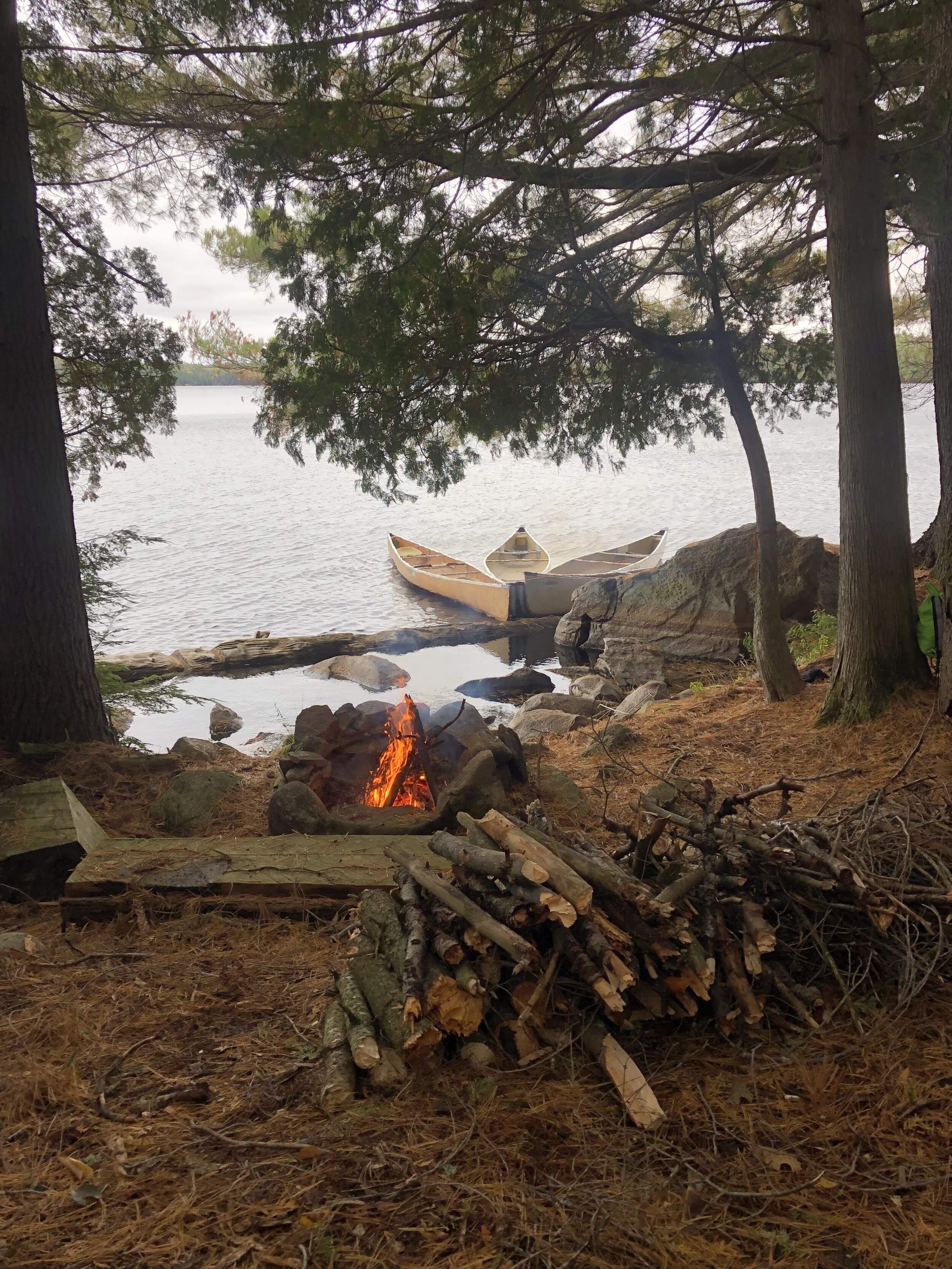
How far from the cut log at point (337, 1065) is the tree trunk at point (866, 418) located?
4.83 m

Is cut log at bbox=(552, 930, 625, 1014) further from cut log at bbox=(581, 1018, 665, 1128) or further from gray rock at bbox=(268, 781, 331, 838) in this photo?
gray rock at bbox=(268, 781, 331, 838)

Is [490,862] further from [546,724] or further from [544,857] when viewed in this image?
[546,724]

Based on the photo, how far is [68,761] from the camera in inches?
240

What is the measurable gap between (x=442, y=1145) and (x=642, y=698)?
8355mm

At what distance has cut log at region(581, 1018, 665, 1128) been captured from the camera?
103 inches

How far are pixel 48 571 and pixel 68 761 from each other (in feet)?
4.37

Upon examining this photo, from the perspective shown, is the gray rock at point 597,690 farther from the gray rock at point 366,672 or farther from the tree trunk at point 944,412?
the tree trunk at point 944,412

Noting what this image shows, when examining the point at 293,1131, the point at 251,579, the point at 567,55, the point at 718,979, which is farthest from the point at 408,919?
the point at 251,579

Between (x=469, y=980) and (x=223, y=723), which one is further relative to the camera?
(x=223, y=723)

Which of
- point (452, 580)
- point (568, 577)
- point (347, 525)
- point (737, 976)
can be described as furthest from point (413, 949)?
point (347, 525)

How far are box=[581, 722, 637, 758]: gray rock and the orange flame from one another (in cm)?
178

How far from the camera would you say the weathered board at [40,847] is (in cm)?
472

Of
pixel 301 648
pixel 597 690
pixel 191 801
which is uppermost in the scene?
pixel 191 801

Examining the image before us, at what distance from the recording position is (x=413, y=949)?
2957mm
